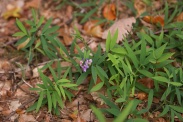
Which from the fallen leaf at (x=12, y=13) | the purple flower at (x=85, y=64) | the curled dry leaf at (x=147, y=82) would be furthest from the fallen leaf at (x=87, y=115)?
the fallen leaf at (x=12, y=13)

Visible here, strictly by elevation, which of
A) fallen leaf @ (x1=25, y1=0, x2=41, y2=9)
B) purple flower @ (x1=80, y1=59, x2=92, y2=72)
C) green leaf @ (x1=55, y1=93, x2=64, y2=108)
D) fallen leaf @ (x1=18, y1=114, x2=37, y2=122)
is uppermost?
fallen leaf @ (x1=25, y1=0, x2=41, y2=9)

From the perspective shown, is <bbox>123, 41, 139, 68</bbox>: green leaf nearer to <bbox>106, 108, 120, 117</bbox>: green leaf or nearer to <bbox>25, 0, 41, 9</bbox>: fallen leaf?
<bbox>106, 108, 120, 117</bbox>: green leaf

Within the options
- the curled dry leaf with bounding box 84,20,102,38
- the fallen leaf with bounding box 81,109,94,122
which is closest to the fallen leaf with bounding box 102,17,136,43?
the curled dry leaf with bounding box 84,20,102,38

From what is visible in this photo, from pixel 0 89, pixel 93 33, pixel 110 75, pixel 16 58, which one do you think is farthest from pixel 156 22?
pixel 0 89

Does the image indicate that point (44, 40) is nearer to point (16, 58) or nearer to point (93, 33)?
point (16, 58)

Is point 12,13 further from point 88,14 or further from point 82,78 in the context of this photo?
point 82,78

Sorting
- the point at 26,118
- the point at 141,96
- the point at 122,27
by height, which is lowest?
the point at 26,118

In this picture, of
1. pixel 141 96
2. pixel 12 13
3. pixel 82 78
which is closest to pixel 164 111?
pixel 141 96
